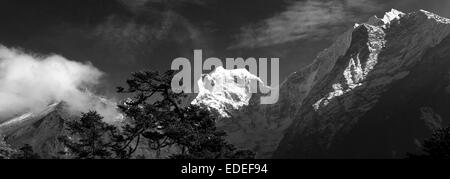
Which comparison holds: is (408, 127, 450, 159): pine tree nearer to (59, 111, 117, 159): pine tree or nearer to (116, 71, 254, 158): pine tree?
(116, 71, 254, 158): pine tree

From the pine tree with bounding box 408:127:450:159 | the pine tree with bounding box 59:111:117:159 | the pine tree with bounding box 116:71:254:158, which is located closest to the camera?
the pine tree with bounding box 116:71:254:158

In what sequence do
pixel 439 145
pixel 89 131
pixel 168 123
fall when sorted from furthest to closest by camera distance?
1. pixel 439 145
2. pixel 89 131
3. pixel 168 123

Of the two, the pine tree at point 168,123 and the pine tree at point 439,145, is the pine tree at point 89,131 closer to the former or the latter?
the pine tree at point 168,123

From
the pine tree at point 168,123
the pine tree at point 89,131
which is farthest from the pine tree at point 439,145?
the pine tree at point 89,131

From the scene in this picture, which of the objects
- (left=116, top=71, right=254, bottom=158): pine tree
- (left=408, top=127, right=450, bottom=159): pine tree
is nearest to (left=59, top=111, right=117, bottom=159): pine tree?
(left=116, top=71, right=254, bottom=158): pine tree

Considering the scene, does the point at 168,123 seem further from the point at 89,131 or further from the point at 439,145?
the point at 439,145

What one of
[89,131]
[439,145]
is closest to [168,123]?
[89,131]
